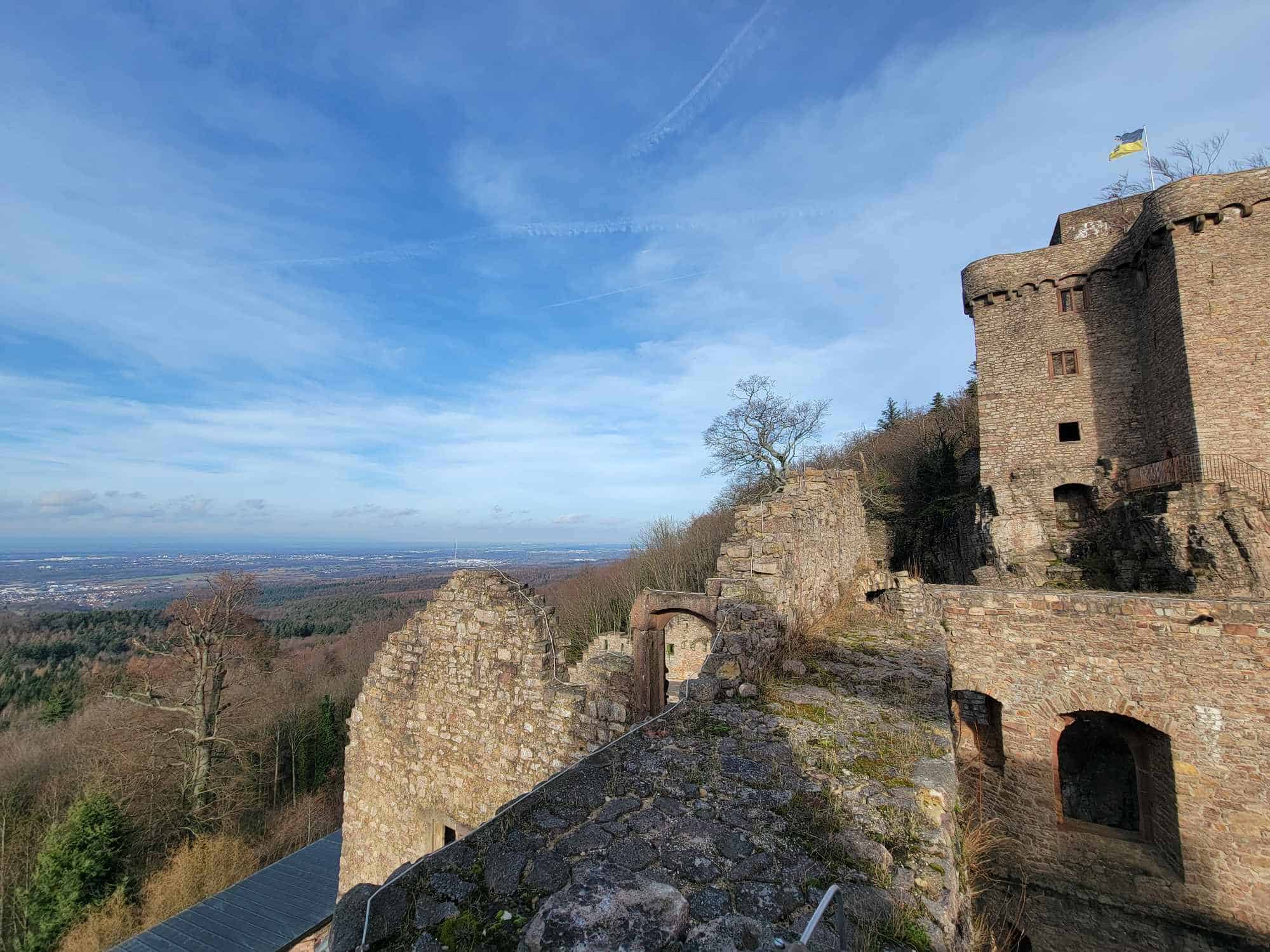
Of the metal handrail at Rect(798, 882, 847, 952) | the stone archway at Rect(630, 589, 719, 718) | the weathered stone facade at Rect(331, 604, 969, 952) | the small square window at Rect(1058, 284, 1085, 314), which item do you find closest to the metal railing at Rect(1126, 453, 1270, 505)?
the small square window at Rect(1058, 284, 1085, 314)

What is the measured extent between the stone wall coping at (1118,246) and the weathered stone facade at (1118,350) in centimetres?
4

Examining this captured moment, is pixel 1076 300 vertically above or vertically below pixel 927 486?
above

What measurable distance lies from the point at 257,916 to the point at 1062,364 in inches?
1002

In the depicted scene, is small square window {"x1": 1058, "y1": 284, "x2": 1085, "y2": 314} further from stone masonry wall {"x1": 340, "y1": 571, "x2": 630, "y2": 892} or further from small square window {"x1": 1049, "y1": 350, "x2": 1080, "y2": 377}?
stone masonry wall {"x1": 340, "y1": 571, "x2": 630, "y2": 892}

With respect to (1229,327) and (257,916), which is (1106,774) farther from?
(257,916)

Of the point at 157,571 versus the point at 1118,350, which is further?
the point at 157,571

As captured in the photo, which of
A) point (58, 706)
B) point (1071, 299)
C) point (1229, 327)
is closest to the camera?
point (1229, 327)

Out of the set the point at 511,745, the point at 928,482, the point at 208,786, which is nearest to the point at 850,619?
the point at 511,745

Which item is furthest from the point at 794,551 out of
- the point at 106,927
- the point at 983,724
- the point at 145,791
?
the point at 145,791

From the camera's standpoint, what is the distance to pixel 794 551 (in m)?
6.30

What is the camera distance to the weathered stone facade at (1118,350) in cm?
1359

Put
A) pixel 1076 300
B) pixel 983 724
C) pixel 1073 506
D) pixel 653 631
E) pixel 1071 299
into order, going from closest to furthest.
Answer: pixel 653 631 → pixel 983 724 → pixel 1073 506 → pixel 1076 300 → pixel 1071 299

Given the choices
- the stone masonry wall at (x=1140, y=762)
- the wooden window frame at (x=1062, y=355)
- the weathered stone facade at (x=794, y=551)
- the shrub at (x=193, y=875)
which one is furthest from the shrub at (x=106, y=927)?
the wooden window frame at (x=1062, y=355)

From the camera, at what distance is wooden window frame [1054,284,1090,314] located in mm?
17281
